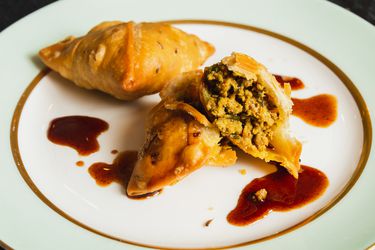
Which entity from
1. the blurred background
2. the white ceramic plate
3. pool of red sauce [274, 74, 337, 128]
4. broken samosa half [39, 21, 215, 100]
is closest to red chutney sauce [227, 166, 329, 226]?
the white ceramic plate

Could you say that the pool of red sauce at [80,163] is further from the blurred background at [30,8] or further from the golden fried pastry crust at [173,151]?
the blurred background at [30,8]

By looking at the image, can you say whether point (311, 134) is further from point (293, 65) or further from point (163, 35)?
point (163, 35)

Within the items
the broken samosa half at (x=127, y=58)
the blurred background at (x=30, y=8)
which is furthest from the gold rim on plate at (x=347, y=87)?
the blurred background at (x=30, y=8)

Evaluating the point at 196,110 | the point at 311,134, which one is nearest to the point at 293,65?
the point at 311,134

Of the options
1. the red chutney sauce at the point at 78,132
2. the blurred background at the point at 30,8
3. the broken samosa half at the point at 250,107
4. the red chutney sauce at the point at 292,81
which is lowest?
the red chutney sauce at the point at 78,132

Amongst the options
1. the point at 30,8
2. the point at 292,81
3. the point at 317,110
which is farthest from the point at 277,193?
the point at 30,8

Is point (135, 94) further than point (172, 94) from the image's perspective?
Yes
